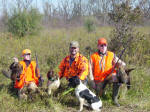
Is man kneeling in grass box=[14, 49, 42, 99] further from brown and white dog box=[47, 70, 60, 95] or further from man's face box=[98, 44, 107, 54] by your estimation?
man's face box=[98, 44, 107, 54]

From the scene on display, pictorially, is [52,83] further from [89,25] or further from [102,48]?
[89,25]

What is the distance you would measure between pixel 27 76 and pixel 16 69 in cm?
38

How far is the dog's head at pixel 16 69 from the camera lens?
3.93 m

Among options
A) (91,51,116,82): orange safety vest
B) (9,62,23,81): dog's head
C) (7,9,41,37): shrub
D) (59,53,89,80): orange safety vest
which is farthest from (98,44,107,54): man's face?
(7,9,41,37): shrub

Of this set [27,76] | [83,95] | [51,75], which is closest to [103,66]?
[83,95]

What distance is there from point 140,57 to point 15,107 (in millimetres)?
4539

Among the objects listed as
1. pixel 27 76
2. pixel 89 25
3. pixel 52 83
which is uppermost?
pixel 89 25

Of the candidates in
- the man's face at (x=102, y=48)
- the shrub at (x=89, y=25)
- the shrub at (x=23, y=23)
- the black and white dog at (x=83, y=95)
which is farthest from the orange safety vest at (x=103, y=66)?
the shrub at (x=89, y=25)

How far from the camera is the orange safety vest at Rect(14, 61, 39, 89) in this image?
4160mm

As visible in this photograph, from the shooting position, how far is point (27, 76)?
4.21 metres

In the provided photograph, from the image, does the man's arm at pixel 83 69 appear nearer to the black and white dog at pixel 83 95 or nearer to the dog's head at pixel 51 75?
the black and white dog at pixel 83 95

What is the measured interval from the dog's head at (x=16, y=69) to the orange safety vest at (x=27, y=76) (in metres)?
0.14

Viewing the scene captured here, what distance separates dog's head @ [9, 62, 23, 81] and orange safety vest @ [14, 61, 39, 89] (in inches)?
5.5

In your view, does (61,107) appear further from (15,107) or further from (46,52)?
(46,52)
